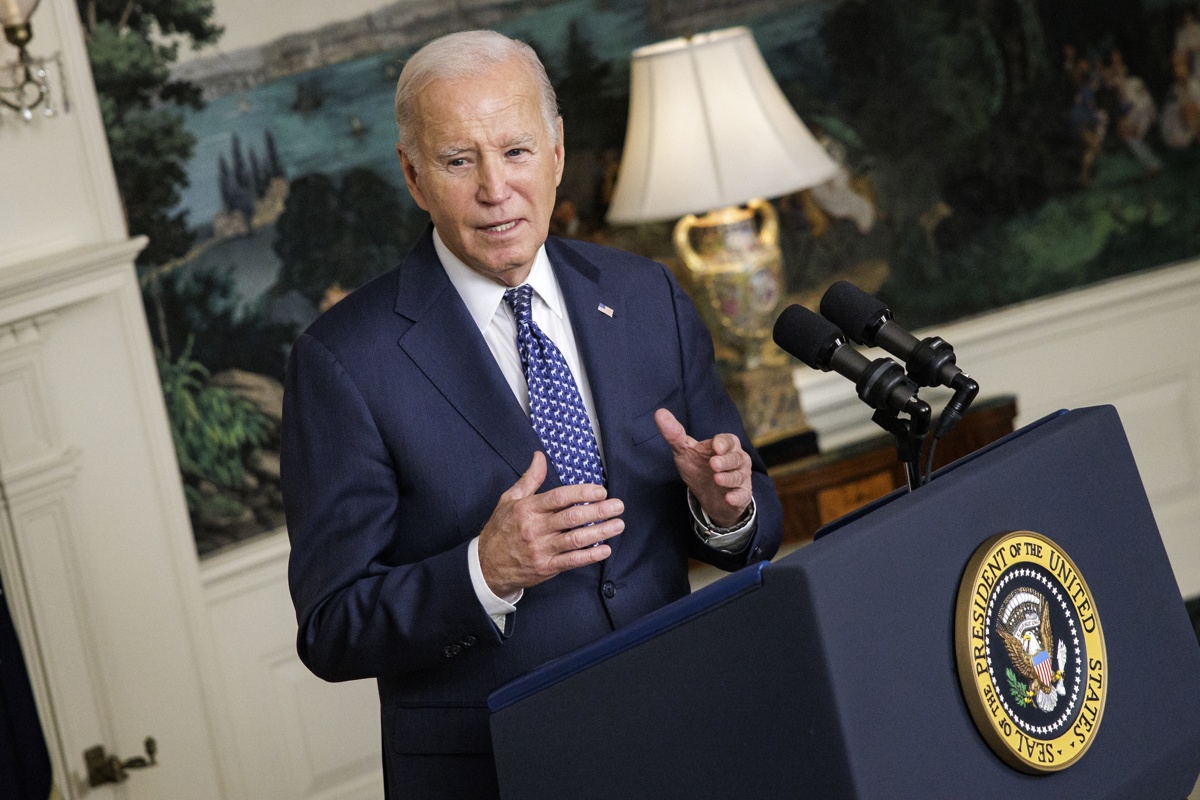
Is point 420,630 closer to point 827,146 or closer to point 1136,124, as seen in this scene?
point 827,146

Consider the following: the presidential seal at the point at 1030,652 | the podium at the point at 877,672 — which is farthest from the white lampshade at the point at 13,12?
the presidential seal at the point at 1030,652

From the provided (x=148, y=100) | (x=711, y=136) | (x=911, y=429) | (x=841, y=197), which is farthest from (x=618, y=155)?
(x=911, y=429)

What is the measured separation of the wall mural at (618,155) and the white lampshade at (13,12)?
0.27 meters

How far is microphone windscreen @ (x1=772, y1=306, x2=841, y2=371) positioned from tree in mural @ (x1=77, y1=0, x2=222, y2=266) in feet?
8.08

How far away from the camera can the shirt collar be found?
6.53 feet

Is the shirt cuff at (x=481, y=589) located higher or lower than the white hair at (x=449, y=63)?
lower

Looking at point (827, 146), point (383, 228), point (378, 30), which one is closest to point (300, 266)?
point (383, 228)

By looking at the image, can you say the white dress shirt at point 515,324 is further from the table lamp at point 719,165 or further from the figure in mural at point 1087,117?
the figure in mural at point 1087,117

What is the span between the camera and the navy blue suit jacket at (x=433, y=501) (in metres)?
1.80

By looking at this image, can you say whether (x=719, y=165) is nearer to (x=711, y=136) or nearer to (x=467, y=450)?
(x=711, y=136)

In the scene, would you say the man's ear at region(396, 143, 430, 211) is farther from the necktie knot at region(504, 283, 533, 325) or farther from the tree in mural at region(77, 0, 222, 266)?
the tree in mural at region(77, 0, 222, 266)

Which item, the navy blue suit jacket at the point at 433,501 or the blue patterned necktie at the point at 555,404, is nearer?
the navy blue suit jacket at the point at 433,501

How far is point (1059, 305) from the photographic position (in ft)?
17.0

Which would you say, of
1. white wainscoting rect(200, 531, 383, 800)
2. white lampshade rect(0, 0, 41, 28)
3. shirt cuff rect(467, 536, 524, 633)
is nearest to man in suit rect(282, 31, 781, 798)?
shirt cuff rect(467, 536, 524, 633)
